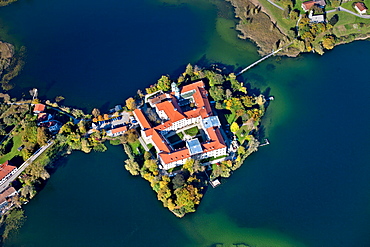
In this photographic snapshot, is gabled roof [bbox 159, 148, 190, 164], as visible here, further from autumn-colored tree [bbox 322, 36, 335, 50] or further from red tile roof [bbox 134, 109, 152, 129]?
autumn-colored tree [bbox 322, 36, 335, 50]

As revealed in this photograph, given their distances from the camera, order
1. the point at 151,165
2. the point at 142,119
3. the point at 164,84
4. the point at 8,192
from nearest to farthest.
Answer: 1. the point at 8,192
2. the point at 151,165
3. the point at 142,119
4. the point at 164,84

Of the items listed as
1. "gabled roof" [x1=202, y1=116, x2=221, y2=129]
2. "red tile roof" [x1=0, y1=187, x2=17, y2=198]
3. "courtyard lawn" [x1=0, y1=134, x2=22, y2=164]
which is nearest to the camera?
"red tile roof" [x1=0, y1=187, x2=17, y2=198]

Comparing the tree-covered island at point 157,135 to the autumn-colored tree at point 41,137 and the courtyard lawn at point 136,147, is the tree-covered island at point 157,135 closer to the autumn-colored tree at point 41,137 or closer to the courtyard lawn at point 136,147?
the autumn-colored tree at point 41,137

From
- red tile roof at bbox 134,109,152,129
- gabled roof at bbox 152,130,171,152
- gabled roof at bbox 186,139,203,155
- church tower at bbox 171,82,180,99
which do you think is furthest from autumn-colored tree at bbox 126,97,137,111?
gabled roof at bbox 186,139,203,155

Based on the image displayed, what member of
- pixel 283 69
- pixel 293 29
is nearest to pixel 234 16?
pixel 293 29

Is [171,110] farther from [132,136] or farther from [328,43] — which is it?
[328,43]

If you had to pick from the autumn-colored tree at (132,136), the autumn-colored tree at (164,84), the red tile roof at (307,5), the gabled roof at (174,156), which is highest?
the red tile roof at (307,5)

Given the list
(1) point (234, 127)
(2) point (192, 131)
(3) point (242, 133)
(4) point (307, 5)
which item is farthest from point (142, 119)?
(4) point (307, 5)

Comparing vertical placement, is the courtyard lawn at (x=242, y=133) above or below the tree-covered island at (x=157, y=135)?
below

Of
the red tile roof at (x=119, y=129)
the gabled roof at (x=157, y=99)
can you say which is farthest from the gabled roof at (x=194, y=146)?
the gabled roof at (x=157, y=99)

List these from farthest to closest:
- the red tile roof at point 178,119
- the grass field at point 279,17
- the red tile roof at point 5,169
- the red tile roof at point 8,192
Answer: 1. the grass field at point 279,17
2. the red tile roof at point 178,119
3. the red tile roof at point 5,169
4. the red tile roof at point 8,192
